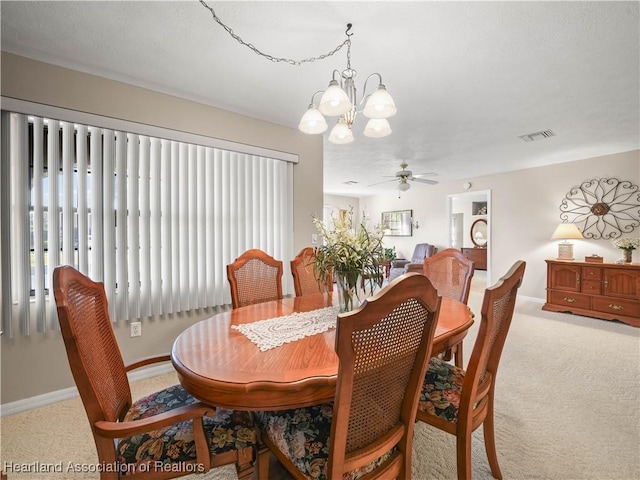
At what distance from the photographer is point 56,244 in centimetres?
212

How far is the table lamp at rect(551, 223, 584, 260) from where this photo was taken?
4430 millimetres

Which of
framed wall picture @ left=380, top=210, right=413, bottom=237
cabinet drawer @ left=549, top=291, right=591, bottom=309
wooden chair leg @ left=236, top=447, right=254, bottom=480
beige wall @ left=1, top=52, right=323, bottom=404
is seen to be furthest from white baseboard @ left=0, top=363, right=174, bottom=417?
framed wall picture @ left=380, top=210, right=413, bottom=237

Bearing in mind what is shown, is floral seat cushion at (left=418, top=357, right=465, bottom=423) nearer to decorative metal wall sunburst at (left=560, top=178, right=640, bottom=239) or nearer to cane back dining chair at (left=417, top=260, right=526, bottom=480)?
cane back dining chair at (left=417, top=260, right=526, bottom=480)

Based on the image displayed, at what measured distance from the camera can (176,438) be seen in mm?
1061

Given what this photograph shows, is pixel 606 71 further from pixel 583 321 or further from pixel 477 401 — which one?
pixel 583 321

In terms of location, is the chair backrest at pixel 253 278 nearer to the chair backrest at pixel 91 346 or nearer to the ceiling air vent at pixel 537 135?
the chair backrest at pixel 91 346

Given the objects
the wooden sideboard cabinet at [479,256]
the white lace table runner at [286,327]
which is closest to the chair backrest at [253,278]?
the white lace table runner at [286,327]

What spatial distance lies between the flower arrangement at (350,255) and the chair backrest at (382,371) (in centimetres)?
62

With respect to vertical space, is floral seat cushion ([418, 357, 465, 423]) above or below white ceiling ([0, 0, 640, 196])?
below

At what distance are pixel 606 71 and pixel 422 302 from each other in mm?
2686

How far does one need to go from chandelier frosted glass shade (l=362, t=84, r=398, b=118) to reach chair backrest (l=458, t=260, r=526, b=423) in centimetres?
101

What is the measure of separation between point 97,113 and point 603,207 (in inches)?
254

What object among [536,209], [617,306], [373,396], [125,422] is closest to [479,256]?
[536,209]

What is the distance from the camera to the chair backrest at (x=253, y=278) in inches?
82.9
